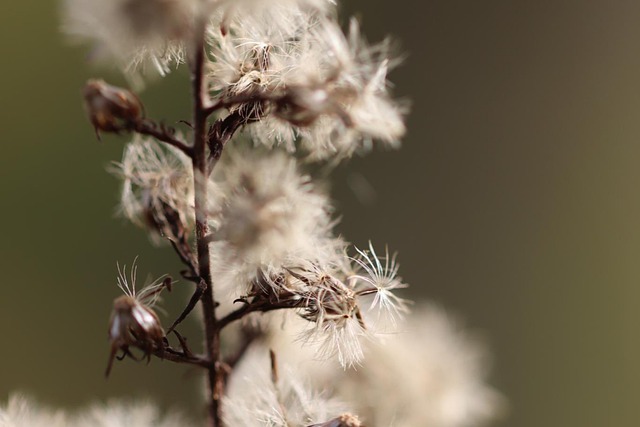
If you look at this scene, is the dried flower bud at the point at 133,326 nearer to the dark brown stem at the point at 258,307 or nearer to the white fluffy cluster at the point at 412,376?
the dark brown stem at the point at 258,307

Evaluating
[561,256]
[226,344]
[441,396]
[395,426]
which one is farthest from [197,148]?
[561,256]

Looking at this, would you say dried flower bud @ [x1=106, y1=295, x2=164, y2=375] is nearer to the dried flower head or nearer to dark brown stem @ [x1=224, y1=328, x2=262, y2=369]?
the dried flower head

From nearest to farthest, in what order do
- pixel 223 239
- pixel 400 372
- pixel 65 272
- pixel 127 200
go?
pixel 223 239
pixel 127 200
pixel 400 372
pixel 65 272

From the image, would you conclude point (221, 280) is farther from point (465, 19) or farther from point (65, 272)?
point (465, 19)

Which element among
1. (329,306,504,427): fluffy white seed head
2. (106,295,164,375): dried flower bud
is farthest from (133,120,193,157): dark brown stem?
(329,306,504,427): fluffy white seed head

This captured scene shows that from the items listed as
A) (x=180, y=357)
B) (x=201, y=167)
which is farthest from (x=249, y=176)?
(x=180, y=357)

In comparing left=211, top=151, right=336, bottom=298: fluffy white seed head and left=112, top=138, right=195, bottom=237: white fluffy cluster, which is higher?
left=112, top=138, right=195, bottom=237: white fluffy cluster
